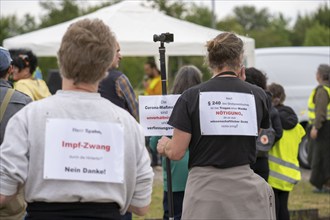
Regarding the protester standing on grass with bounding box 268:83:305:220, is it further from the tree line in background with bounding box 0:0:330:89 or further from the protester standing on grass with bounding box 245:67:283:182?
the tree line in background with bounding box 0:0:330:89

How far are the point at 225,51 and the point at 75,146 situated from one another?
1600 millimetres

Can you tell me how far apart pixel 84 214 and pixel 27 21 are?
3646 centimetres

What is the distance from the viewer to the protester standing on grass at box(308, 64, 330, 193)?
32.8 ft

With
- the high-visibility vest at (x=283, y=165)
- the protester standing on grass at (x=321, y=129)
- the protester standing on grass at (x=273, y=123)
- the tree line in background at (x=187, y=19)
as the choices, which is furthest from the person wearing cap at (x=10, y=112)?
the tree line in background at (x=187, y=19)

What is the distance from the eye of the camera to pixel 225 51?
426 centimetres

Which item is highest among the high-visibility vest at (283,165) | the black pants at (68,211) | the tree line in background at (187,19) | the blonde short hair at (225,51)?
the blonde short hair at (225,51)

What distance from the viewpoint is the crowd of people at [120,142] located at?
2.86 m

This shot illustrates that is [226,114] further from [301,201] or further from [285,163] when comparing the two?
[301,201]

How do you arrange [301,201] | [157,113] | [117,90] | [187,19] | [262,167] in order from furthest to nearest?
[187,19] < [301,201] < [262,167] < [117,90] < [157,113]

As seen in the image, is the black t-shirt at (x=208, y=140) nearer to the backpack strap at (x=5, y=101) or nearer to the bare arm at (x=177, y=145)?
the bare arm at (x=177, y=145)

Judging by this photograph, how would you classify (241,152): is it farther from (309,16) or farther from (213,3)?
(309,16)

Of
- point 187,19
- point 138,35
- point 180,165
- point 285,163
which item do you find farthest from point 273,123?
point 187,19

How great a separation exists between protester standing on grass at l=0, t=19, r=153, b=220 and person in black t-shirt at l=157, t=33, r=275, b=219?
45.5 inches

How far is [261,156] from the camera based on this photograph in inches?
248
